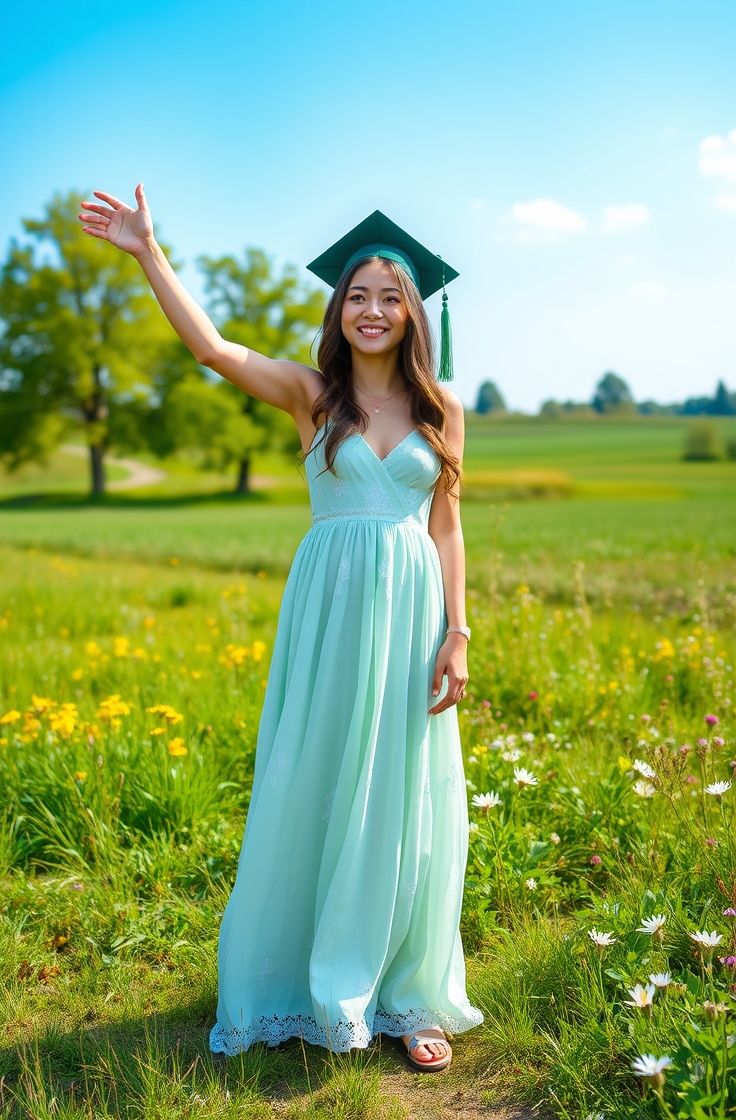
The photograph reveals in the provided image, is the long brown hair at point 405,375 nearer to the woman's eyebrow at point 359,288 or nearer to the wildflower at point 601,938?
the woman's eyebrow at point 359,288

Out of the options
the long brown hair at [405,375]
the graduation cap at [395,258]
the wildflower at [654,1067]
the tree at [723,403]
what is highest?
the tree at [723,403]

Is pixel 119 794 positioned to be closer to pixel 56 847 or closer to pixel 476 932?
pixel 56 847

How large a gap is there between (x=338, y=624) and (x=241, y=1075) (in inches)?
49.4

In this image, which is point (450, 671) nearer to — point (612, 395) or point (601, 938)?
point (601, 938)

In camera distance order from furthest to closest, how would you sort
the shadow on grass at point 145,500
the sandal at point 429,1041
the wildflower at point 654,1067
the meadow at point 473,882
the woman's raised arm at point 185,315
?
1. the shadow on grass at point 145,500
2. the woman's raised arm at point 185,315
3. the sandal at point 429,1041
4. the meadow at point 473,882
5. the wildflower at point 654,1067

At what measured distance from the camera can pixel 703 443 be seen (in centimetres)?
3144

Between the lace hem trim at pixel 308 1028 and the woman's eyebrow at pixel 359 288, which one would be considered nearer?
the lace hem trim at pixel 308 1028

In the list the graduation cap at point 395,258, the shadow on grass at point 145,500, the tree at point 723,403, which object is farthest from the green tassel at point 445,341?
the shadow on grass at point 145,500

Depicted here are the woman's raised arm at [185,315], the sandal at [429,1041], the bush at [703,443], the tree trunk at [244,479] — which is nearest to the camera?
the sandal at [429,1041]

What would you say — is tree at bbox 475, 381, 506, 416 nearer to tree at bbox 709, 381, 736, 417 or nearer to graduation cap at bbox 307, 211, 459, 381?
tree at bbox 709, 381, 736, 417

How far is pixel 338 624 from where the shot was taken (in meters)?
2.61

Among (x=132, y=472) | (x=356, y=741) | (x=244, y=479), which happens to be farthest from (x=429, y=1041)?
(x=132, y=472)

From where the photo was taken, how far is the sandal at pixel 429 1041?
8.13ft

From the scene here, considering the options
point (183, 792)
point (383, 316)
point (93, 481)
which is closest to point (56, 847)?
point (183, 792)
